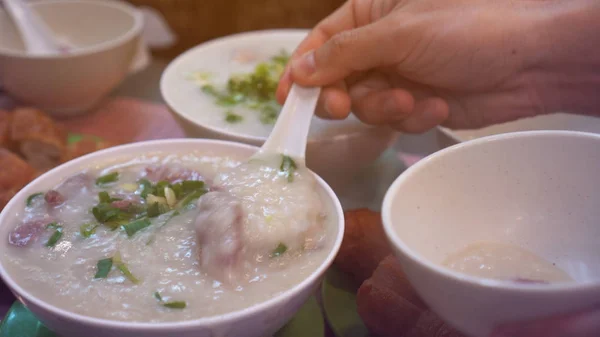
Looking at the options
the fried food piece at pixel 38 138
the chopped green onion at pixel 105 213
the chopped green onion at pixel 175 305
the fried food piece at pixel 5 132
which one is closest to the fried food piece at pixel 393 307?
the chopped green onion at pixel 175 305

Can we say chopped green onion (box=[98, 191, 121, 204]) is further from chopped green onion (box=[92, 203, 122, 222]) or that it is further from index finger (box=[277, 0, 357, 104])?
index finger (box=[277, 0, 357, 104])

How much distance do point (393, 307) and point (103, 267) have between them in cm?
50

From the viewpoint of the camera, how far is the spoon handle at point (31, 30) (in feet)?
6.75

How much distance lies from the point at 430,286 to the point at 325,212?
1.02ft

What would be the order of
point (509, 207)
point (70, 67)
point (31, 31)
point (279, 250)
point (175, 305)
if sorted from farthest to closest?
point (31, 31), point (70, 67), point (509, 207), point (279, 250), point (175, 305)

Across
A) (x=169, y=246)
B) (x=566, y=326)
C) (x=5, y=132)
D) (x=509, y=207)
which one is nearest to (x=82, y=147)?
(x=5, y=132)

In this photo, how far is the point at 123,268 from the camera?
2.81 feet

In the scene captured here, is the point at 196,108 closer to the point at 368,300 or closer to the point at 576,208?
the point at 368,300

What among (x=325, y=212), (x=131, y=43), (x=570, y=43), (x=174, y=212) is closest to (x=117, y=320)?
(x=174, y=212)

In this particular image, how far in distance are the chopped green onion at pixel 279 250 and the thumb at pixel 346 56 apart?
20.4 inches

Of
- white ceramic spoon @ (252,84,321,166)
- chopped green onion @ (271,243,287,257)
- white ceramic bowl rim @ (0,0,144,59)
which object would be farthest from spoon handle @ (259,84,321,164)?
white ceramic bowl rim @ (0,0,144,59)

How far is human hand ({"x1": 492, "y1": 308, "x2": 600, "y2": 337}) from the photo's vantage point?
67 centimetres

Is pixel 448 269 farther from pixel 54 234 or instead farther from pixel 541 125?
pixel 541 125

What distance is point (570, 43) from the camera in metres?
1.21
